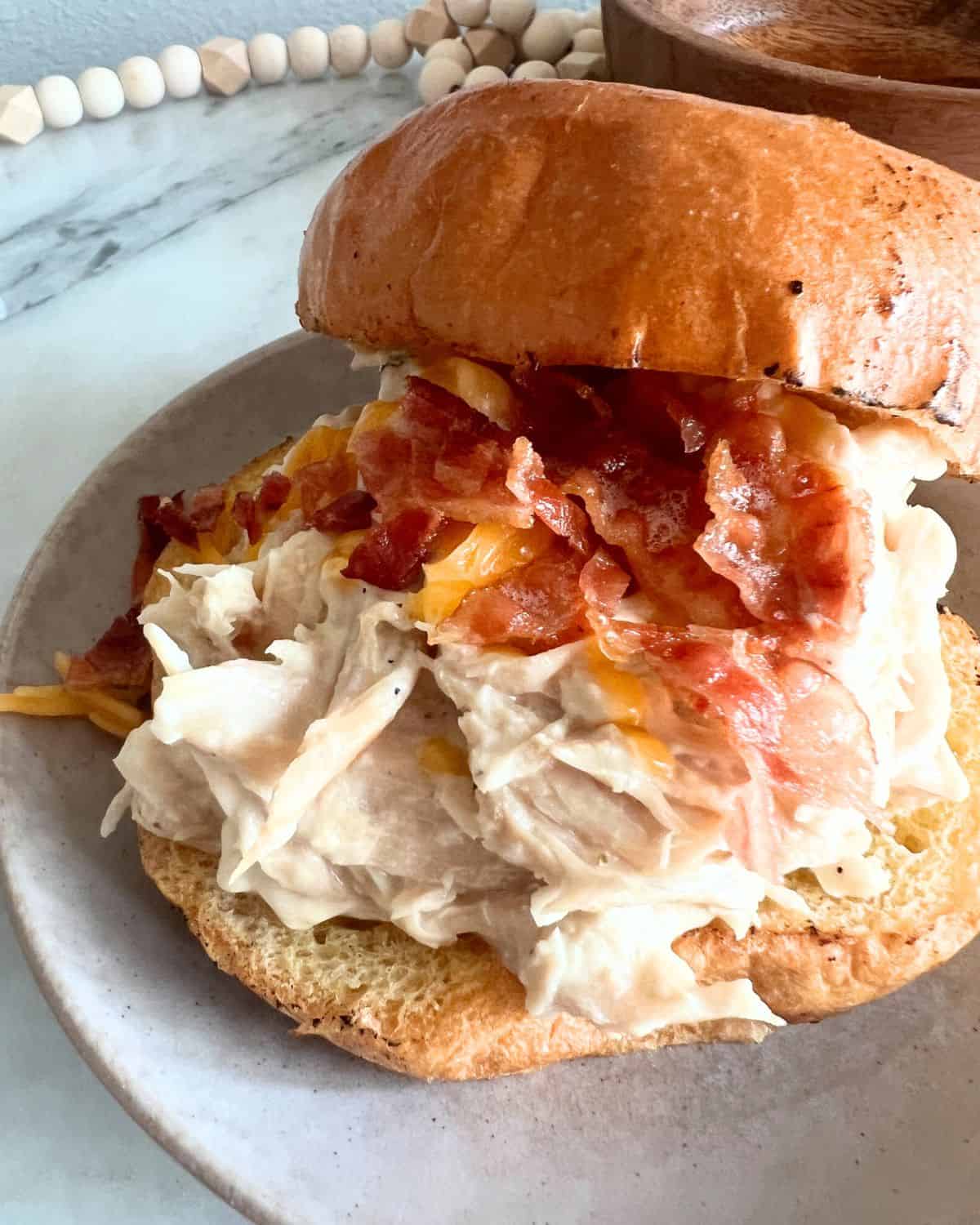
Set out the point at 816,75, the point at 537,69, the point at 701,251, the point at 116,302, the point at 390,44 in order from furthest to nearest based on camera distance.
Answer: the point at 390,44
the point at 537,69
the point at 116,302
the point at 816,75
the point at 701,251

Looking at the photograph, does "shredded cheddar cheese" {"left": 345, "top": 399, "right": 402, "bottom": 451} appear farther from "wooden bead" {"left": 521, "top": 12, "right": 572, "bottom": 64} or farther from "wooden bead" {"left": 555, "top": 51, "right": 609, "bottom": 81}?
"wooden bead" {"left": 521, "top": 12, "right": 572, "bottom": 64}

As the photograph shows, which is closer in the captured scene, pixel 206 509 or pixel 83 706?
pixel 83 706

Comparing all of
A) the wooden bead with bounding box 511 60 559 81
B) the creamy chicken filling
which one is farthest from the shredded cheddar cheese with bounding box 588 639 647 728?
the wooden bead with bounding box 511 60 559 81

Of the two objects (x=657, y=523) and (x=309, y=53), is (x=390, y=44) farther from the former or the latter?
(x=657, y=523)

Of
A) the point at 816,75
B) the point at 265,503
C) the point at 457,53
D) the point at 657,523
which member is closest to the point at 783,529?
the point at 657,523

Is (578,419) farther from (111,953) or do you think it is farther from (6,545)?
(6,545)

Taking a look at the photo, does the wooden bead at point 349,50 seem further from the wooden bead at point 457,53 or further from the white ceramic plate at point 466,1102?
the white ceramic plate at point 466,1102

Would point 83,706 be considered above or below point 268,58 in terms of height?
below

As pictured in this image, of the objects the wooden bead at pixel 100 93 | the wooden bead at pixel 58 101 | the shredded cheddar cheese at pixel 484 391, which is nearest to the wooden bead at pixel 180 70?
the wooden bead at pixel 100 93
